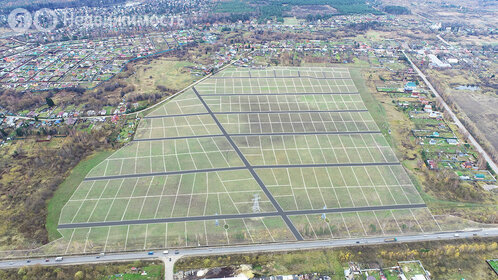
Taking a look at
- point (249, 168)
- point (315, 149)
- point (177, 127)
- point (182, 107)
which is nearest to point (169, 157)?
point (177, 127)

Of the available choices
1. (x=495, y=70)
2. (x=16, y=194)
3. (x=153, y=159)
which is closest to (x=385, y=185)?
(x=153, y=159)

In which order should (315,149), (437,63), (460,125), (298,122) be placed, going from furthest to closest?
(437,63), (460,125), (298,122), (315,149)

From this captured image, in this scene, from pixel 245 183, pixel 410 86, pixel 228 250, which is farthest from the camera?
pixel 410 86

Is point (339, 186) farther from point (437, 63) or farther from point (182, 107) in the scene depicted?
point (437, 63)

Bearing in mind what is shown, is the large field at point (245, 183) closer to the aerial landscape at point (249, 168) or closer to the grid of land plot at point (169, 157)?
the grid of land plot at point (169, 157)


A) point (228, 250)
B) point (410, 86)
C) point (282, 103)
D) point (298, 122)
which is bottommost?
point (228, 250)

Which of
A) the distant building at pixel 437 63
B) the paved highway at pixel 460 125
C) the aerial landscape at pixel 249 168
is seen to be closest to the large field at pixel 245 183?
the aerial landscape at pixel 249 168

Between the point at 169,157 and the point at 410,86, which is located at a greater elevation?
the point at 410,86
